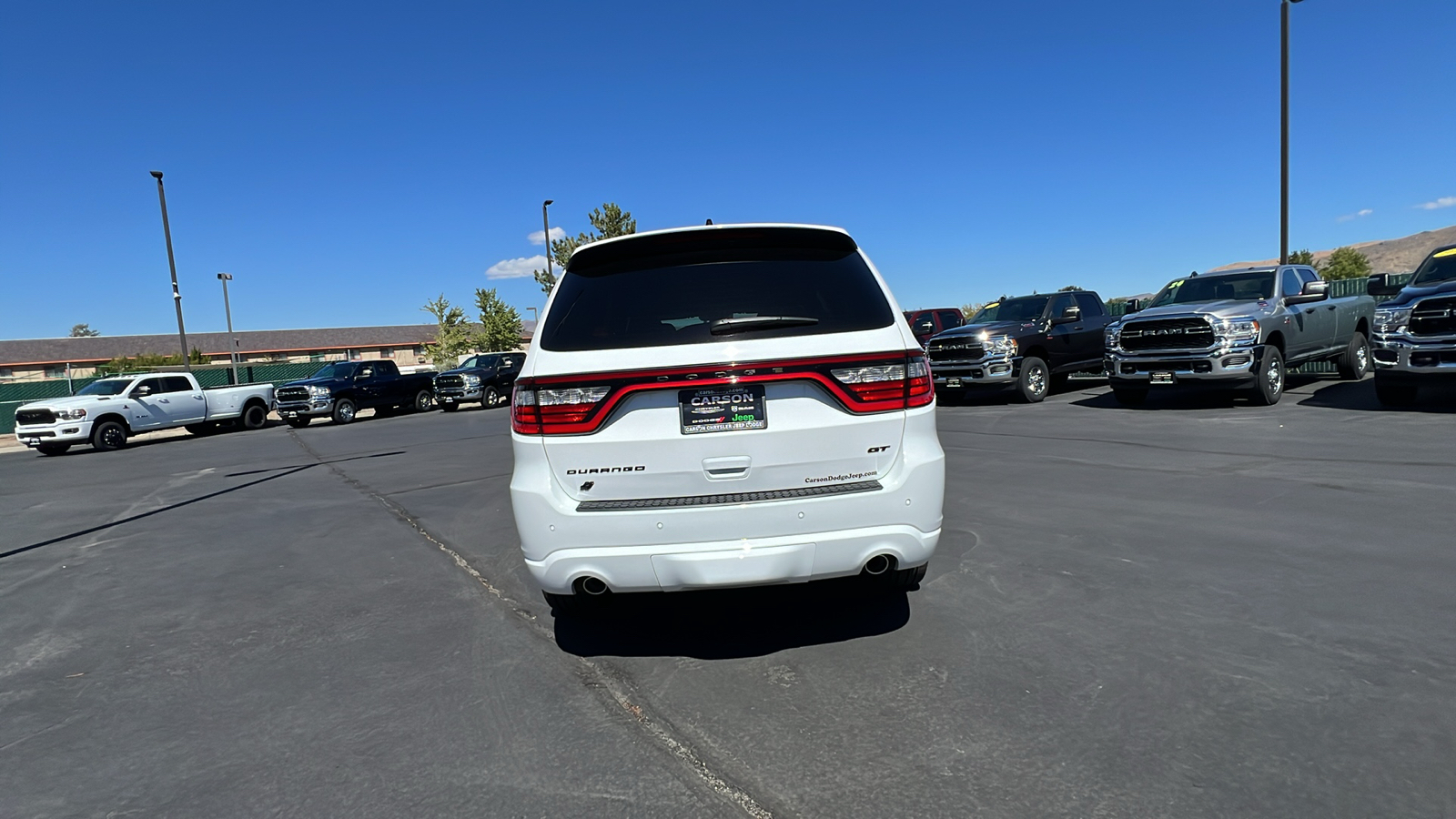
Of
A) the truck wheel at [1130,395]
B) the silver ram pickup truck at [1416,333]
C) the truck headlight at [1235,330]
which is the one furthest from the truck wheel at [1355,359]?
the truck headlight at [1235,330]

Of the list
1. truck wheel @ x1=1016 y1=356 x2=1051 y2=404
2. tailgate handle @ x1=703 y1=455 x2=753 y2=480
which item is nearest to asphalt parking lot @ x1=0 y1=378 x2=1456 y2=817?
tailgate handle @ x1=703 y1=455 x2=753 y2=480

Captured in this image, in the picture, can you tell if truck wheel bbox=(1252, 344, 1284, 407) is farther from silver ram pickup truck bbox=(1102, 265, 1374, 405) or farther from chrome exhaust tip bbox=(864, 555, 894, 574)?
chrome exhaust tip bbox=(864, 555, 894, 574)

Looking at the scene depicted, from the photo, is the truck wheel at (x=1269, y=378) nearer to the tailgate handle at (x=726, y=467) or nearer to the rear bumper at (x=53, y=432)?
the tailgate handle at (x=726, y=467)

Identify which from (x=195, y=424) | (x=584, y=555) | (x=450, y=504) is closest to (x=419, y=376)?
(x=195, y=424)

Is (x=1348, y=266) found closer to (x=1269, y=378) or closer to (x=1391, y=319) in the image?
(x=1269, y=378)

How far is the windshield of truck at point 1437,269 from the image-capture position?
11320mm

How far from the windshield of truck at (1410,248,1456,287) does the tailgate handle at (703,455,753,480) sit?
12.4 metres

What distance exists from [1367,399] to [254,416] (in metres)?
26.3

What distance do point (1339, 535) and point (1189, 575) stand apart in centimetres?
149

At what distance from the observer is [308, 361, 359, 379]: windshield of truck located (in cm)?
2395

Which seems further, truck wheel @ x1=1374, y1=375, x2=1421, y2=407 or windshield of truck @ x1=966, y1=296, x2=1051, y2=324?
windshield of truck @ x1=966, y1=296, x2=1051, y2=324

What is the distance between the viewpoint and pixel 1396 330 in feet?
34.9

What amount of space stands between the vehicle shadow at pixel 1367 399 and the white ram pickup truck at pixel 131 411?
24.4 metres

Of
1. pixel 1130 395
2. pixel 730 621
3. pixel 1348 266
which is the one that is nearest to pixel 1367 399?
pixel 1130 395
